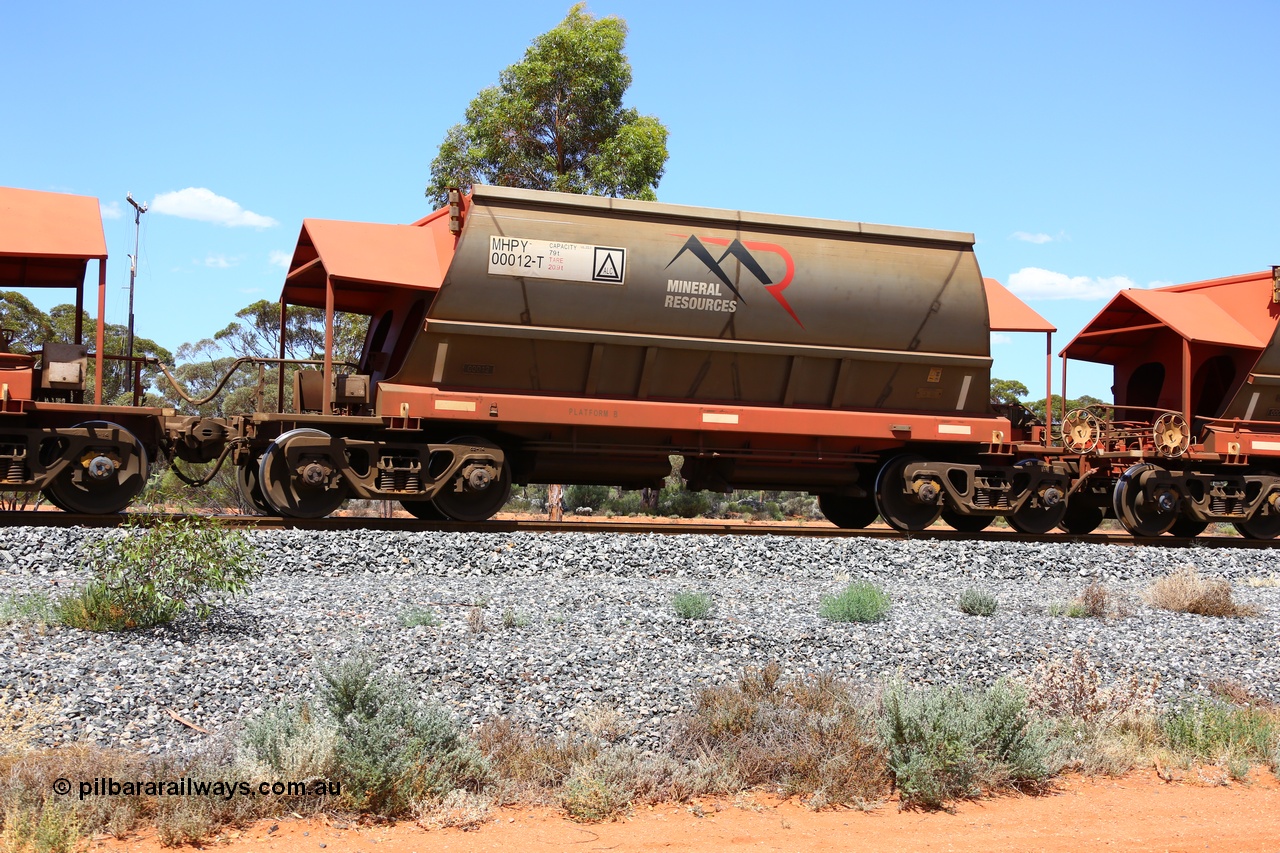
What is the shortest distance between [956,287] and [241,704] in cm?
1079

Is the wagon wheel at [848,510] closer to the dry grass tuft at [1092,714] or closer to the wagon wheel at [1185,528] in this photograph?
the wagon wheel at [1185,528]

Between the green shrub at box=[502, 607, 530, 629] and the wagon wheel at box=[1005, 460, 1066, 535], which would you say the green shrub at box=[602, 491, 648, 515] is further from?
the green shrub at box=[502, 607, 530, 629]

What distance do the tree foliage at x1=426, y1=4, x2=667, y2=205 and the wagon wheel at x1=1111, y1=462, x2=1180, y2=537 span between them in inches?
576

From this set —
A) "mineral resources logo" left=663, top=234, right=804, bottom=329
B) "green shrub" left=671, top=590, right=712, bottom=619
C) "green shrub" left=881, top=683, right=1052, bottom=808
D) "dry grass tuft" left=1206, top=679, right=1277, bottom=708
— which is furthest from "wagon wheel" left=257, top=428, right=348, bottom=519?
"dry grass tuft" left=1206, top=679, right=1277, bottom=708

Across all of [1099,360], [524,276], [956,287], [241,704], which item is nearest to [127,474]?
[524,276]

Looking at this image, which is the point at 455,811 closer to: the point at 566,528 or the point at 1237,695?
the point at 1237,695

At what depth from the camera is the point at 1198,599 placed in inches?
384

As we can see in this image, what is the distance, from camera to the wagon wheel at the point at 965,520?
15.0m

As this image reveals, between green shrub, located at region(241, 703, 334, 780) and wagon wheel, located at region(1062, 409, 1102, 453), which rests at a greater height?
wagon wheel, located at region(1062, 409, 1102, 453)

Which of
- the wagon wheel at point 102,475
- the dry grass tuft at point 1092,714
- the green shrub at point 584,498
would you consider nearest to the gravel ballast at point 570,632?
the dry grass tuft at point 1092,714

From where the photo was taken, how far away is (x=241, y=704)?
19.5ft

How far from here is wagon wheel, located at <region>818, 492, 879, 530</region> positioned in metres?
15.8

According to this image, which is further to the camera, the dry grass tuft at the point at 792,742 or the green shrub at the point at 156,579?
the green shrub at the point at 156,579

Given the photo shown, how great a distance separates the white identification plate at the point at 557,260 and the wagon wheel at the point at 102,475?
4.20 meters
